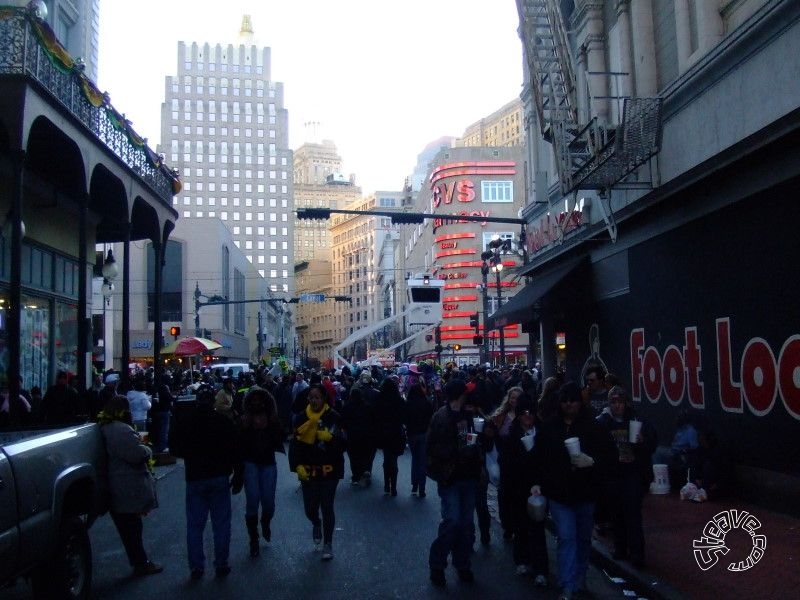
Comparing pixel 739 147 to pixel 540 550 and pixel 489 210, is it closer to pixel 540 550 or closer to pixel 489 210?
pixel 540 550

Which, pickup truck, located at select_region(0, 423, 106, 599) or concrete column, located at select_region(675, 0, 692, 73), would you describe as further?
concrete column, located at select_region(675, 0, 692, 73)

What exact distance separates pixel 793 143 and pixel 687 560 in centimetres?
473

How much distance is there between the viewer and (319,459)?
8352 millimetres

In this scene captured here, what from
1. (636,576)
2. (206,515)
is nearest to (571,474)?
(636,576)

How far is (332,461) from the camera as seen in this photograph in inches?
329

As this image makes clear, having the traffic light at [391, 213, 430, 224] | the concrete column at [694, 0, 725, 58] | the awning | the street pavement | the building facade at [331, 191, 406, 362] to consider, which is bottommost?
the street pavement

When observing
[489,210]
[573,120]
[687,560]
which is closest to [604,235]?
[573,120]

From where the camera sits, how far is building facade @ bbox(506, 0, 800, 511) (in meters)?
9.84

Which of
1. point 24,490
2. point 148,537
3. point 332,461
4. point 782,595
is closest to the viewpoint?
point 24,490

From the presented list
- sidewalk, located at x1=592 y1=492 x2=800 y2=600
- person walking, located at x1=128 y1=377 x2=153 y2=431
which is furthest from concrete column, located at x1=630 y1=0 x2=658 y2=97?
person walking, located at x1=128 y1=377 x2=153 y2=431

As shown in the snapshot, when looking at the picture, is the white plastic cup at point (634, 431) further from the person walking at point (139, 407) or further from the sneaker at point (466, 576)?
the person walking at point (139, 407)

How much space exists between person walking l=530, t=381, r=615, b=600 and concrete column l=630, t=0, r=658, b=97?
29.2ft

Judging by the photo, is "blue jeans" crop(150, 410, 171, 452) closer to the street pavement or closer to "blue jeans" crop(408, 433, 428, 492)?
the street pavement

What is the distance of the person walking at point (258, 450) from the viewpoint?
28.0 ft
